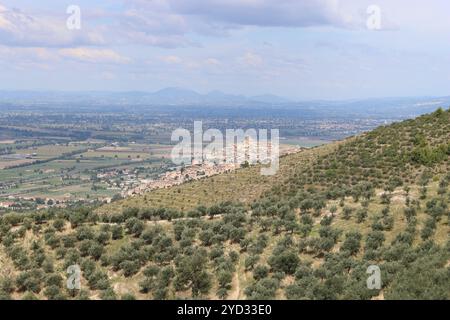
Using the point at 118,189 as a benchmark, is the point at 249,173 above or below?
above

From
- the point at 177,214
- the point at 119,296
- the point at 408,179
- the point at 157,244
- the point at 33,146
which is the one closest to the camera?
the point at 119,296

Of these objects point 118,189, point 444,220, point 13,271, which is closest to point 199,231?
point 13,271

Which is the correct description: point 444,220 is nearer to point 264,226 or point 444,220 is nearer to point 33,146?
point 264,226

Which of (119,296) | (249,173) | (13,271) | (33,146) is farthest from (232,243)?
(33,146)

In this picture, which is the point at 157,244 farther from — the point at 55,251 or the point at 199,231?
the point at 55,251

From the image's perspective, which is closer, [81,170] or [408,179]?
[408,179]

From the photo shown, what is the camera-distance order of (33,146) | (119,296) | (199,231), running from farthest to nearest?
(33,146) → (199,231) → (119,296)

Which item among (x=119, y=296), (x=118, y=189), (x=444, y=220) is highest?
(x=444, y=220)
